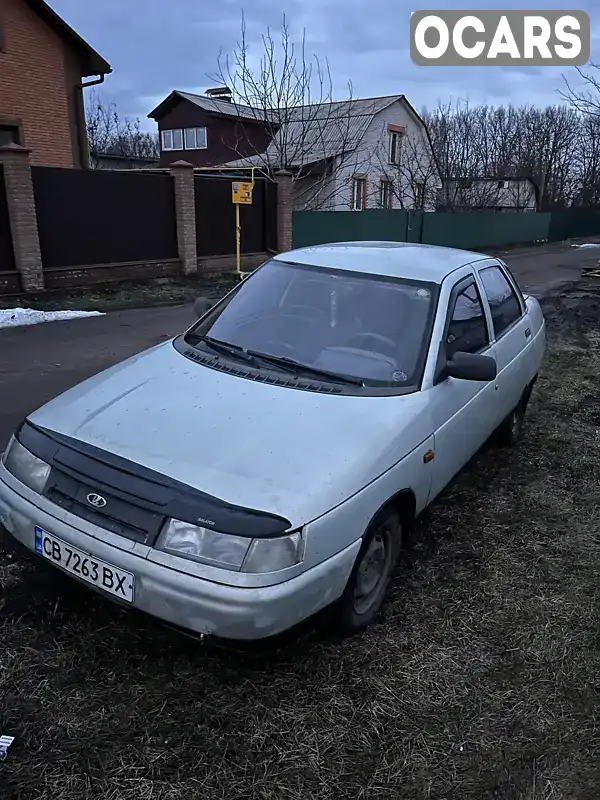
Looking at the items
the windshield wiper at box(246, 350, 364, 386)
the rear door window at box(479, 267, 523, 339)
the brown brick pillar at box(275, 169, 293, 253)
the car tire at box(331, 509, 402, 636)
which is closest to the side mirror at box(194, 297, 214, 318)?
the windshield wiper at box(246, 350, 364, 386)

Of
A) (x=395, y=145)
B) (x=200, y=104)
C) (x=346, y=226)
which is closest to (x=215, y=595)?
(x=346, y=226)

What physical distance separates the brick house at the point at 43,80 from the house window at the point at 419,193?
16.9 m

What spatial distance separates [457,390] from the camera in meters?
3.37

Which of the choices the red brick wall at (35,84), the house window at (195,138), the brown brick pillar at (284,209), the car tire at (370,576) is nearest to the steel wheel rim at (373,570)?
the car tire at (370,576)

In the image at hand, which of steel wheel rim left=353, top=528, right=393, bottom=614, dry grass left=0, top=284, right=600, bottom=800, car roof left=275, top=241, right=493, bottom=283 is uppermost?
car roof left=275, top=241, right=493, bottom=283

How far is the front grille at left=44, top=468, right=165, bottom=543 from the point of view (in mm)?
2234

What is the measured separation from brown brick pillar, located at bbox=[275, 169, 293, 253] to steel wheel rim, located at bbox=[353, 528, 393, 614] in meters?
15.1

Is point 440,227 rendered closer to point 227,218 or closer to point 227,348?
point 227,218

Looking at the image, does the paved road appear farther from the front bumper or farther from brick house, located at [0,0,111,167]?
brick house, located at [0,0,111,167]

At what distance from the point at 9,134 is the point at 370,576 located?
1727 cm

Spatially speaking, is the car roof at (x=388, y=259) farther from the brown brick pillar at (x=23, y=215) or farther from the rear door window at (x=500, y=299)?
the brown brick pillar at (x=23, y=215)

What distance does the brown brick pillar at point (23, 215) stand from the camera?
11000 millimetres

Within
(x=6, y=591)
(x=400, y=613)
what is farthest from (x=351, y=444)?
(x=6, y=591)

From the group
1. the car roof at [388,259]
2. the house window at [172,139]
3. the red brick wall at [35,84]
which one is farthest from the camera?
the house window at [172,139]
